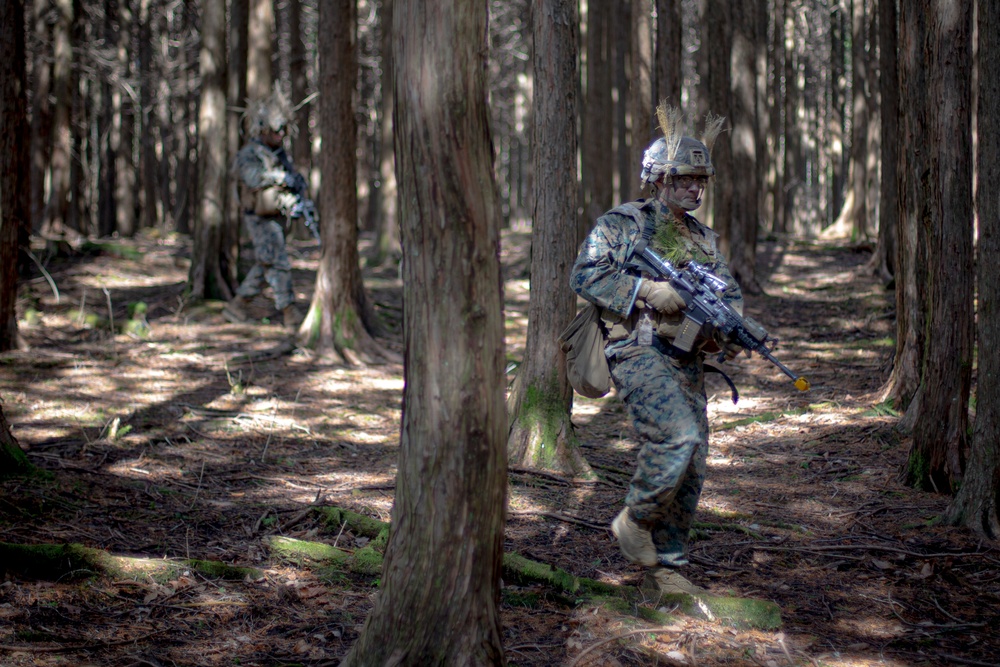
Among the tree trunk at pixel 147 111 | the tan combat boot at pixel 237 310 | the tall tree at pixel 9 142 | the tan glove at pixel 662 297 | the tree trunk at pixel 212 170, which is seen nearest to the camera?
the tan glove at pixel 662 297

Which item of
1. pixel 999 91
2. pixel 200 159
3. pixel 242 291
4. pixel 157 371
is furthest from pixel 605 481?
pixel 200 159

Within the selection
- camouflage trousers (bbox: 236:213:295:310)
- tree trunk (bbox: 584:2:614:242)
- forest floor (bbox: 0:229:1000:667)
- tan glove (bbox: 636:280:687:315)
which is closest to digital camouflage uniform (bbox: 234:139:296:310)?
camouflage trousers (bbox: 236:213:295:310)

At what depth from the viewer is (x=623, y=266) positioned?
173 inches

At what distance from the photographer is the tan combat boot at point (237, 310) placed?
11961 millimetres

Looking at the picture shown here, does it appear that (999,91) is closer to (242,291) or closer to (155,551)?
(155,551)

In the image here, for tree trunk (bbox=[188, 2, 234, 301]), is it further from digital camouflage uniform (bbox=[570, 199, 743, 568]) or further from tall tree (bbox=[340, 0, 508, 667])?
tall tree (bbox=[340, 0, 508, 667])

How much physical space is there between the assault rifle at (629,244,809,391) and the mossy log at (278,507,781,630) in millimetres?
1117

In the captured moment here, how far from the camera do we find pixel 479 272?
3.02 meters

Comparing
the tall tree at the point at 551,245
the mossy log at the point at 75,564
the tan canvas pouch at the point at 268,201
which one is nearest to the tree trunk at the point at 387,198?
the tan canvas pouch at the point at 268,201

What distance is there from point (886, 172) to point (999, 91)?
342 inches

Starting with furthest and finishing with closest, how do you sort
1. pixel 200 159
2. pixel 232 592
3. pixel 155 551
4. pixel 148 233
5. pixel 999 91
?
pixel 148 233
pixel 200 159
pixel 999 91
pixel 155 551
pixel 232 592

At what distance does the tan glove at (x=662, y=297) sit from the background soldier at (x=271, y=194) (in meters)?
8.21

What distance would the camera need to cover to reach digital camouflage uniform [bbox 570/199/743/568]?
4.12 meters

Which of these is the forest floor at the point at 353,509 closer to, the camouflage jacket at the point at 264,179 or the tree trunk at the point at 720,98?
the camouflage jacket at the point at 264,179
